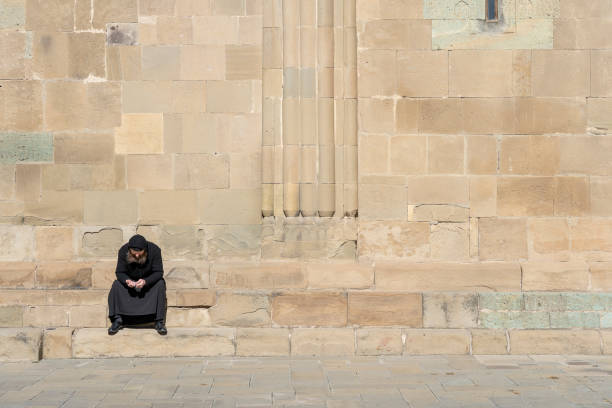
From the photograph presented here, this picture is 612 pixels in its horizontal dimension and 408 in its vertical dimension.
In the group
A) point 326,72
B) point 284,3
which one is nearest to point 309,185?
point 326,72

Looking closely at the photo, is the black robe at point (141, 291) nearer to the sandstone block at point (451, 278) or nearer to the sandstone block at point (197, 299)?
→ the sandstone block at point (197, 299)

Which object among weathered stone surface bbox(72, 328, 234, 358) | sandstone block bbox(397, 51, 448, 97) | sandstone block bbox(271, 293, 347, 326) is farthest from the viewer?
sandstone block bbox(397, 51, 448, 97)

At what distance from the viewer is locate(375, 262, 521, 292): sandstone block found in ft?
27.5

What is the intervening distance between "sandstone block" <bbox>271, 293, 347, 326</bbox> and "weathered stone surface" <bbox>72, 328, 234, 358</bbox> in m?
0.72

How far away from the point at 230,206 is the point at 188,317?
145 cm

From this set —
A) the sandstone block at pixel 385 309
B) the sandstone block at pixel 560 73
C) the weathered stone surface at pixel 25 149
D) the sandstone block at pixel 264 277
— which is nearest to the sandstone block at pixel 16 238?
the weathered stone surface at pixel 25 149

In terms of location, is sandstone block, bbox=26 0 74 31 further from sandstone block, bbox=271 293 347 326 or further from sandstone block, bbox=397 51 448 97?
sandstone block, bbox=271 293 347 326

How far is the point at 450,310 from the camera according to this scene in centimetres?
830

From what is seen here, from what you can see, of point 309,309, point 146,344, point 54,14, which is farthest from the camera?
point 54,14

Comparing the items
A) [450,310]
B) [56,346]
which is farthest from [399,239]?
[56,346]

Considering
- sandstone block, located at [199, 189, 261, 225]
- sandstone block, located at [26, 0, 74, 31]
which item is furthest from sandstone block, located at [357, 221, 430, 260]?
sandstone block, located at [26, 0, 74, 31]

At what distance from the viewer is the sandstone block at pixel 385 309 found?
27.1 ft

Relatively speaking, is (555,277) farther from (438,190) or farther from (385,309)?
(385,309)

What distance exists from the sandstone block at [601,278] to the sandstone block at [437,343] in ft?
5.65
